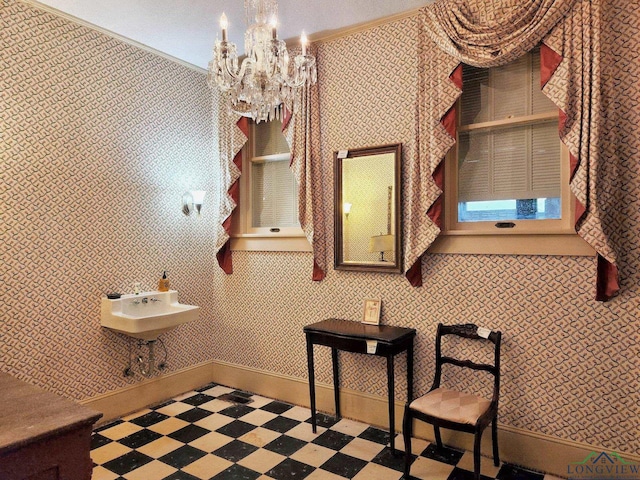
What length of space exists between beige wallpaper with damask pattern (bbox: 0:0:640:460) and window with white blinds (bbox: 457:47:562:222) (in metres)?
0.36

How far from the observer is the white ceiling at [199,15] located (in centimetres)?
324

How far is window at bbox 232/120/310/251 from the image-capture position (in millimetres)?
4250

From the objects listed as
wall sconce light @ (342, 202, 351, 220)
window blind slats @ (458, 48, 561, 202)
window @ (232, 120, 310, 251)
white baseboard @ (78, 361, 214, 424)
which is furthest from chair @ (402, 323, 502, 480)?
white baseboard @ (78, 361, 214, 424)

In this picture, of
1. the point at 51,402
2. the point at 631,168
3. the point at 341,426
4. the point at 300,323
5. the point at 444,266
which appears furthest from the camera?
the point at 300,323

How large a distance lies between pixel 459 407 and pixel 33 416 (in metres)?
2.18

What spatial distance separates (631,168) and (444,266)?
49.6 inches

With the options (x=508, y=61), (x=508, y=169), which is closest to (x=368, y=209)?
(x=508, y=169)

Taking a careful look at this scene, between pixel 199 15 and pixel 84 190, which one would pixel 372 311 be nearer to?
pixel 84 190

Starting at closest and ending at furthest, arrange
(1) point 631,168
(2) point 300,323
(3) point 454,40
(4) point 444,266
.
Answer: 1. (1) point 631,168
2. (3) point 454,40
3. (4) point 444,266
4. (2) point 300,323

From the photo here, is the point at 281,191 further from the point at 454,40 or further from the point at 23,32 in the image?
the point at 23,32

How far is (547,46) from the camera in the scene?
9.14 feet

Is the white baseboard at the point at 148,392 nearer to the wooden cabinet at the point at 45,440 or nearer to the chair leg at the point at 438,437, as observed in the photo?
the wooden cabinet at the point at 45,440

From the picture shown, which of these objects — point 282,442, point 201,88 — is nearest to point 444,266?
point 282,442

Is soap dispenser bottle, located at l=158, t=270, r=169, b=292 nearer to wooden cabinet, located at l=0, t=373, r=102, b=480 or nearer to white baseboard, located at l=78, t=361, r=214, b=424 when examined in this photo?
white baseboard, located at l=78, t=361, r=214, b=424
